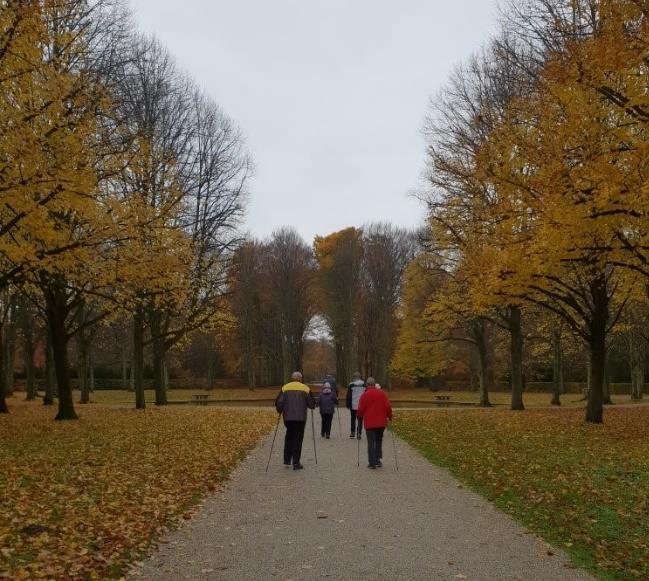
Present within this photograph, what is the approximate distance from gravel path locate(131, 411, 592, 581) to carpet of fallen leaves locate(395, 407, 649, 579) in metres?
0.39

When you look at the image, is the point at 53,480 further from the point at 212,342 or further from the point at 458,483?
the point at 212,342

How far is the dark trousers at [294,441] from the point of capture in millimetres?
11414

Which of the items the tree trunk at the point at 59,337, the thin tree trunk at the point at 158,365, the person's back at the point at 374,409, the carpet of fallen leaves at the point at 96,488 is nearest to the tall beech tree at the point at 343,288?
the thin tree trunk at the point at 158,365

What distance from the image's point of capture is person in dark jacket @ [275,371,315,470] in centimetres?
1148

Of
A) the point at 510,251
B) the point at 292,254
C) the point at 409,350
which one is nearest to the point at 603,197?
the point at 510,251

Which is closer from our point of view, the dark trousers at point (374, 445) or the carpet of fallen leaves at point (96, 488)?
the carpet of fallen leaves at point (96, 488)

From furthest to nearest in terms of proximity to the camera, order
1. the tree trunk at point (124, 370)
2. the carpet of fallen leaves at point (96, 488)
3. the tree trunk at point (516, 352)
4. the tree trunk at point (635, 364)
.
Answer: the tree trunk at point (124, 370) < the tree trunk at point (635, 364) < the tree trunk at point (516, 352) < the carpet of fallen leaves at point (96, 488)

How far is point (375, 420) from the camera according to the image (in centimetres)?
1162

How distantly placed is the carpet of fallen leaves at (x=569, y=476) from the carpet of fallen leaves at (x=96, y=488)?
4.26 meters

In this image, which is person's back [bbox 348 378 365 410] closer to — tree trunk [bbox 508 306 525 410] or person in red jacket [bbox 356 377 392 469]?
person in red jacket [bbox 356 377 392 469]

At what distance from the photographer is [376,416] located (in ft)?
38.2

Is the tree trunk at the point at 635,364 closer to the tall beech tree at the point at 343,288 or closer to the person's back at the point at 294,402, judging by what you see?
the tall beech tree at the point at 343,288

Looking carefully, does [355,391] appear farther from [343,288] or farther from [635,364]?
[343,288]

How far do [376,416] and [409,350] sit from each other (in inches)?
1599
